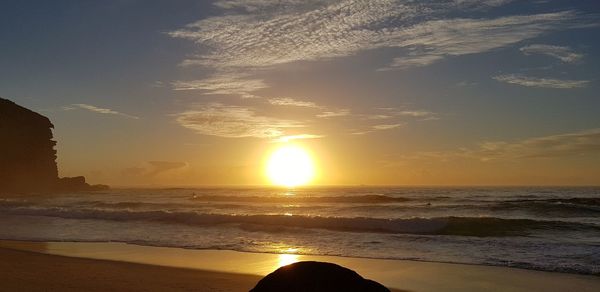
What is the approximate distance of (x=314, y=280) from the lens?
4.74 meters

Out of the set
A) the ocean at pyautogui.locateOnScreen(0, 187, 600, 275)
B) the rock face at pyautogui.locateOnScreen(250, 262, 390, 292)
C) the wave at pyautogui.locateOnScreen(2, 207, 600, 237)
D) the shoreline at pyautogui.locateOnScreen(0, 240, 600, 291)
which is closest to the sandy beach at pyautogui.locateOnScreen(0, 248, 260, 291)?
the shoreline at pyautogui.locateOnScreen(0, 240, 600, 291)

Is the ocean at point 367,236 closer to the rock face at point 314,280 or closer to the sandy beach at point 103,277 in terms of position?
the sandy beach at point 103,277

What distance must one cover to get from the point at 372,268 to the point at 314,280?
805cm

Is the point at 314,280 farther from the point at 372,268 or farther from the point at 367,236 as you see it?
the point at 367,236

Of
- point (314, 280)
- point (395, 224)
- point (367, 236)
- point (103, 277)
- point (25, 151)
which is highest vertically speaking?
point (25, 151)

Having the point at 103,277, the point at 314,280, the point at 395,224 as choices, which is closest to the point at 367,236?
the point at 395,224

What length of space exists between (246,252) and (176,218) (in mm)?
14978

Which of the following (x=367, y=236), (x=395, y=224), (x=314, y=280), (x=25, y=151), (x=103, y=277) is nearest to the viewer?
(x=314, y=280)

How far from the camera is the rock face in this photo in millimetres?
4703

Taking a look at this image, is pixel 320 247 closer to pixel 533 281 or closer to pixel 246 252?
pixel 246 252

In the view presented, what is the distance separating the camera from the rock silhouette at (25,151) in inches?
3413

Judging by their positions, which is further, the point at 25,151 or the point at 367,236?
the point at 25,151

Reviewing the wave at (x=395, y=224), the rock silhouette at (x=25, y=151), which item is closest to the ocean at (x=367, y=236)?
the wave at (x=395, y=224)

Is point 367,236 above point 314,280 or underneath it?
underneath
